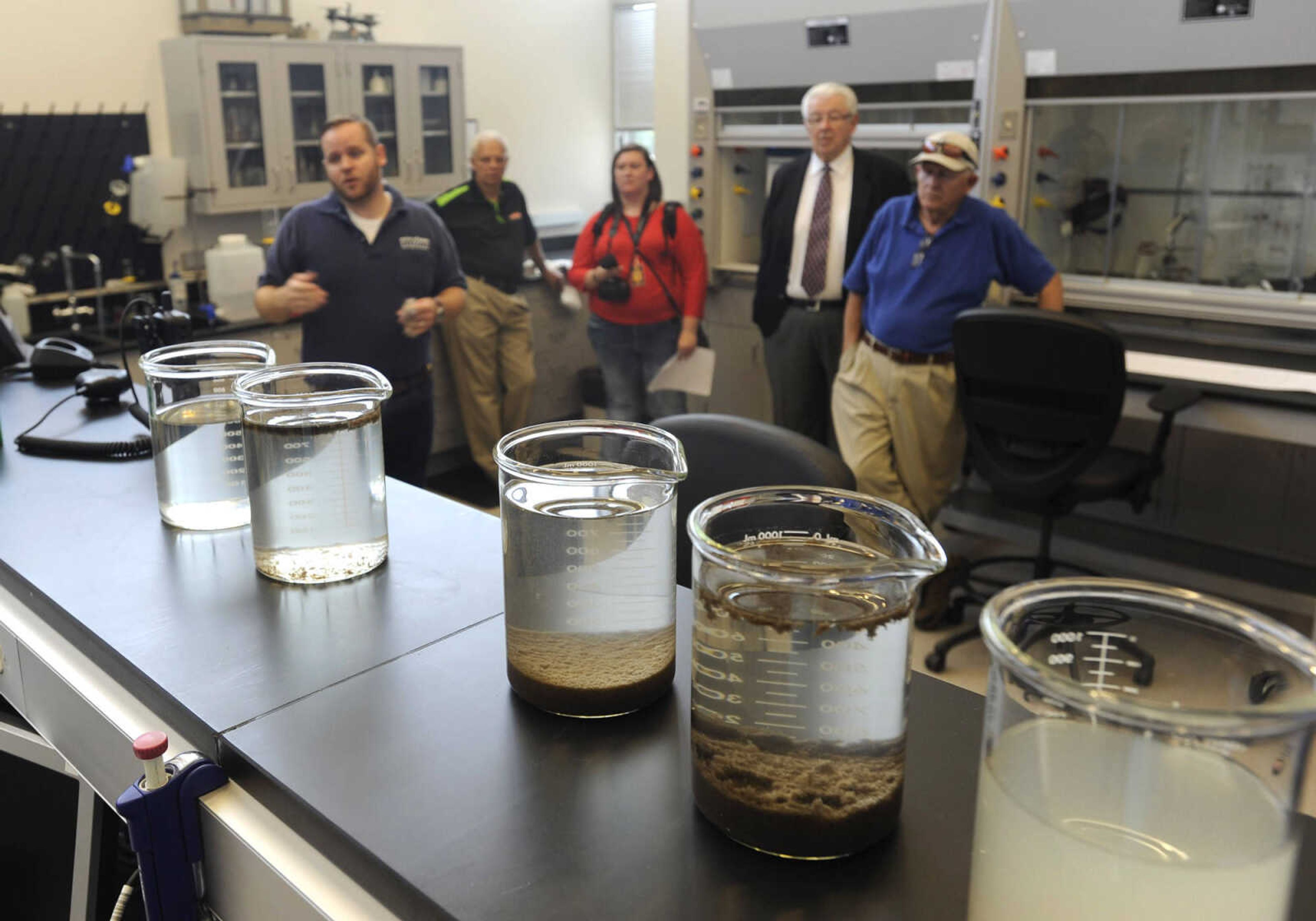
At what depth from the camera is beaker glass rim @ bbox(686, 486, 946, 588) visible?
659 mm

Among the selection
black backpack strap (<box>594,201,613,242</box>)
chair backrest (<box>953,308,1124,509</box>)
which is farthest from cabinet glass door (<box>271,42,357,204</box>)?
chair backrest (<box>953,308,1124,509</box>)

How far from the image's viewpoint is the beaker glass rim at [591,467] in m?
0.86

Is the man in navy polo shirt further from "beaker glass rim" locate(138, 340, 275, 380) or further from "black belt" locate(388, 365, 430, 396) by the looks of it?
"beaker glass rim" locate(138, 340, 275, 380)

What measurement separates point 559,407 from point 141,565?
3.81m

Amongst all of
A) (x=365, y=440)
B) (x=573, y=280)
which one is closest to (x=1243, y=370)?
(x=573, y=280)

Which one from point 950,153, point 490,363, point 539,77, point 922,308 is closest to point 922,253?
point 922,308

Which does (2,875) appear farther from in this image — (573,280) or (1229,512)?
(1229,512)

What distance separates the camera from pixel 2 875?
1514mm

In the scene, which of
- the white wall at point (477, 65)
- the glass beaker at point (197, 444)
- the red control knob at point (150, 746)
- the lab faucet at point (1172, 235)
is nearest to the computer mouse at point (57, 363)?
the glass beaker at point (197, 444)

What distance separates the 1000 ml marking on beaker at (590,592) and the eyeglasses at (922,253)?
7.67 feet

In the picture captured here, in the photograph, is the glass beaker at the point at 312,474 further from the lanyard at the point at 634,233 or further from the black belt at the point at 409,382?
the lanyard at the point at 634,233

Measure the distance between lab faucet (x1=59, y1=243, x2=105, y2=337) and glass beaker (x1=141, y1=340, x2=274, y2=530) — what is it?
273cm

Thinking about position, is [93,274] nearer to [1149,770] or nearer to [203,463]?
[203,463]

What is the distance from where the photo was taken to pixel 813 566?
0.72 metres
